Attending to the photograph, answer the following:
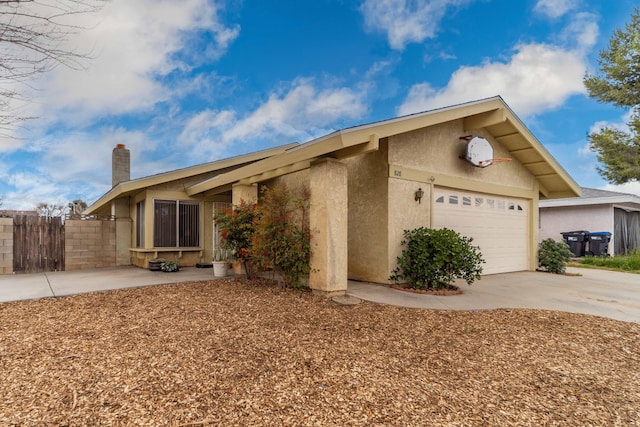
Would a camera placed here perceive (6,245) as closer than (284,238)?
No

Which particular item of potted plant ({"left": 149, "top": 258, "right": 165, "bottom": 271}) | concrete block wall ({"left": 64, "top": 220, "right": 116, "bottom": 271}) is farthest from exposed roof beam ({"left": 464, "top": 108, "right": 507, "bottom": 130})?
concrete block wall ({"left": 64, "top": 220, "right": 116, "bottom": 271})

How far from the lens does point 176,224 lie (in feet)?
34.7

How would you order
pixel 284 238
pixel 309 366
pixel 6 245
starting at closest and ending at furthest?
pixel 309 366 → pixel 284 238 → pixel 6 245

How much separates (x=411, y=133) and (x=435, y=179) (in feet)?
4.46

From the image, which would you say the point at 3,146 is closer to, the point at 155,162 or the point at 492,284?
the point at 492,284

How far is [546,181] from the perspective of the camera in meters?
11.5

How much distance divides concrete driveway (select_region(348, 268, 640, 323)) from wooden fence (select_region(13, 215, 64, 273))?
9.02 metres

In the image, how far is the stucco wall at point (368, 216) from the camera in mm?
7426

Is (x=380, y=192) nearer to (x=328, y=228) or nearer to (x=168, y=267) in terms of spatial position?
(x=328, y=228)

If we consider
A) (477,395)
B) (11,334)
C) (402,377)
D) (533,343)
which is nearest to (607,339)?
(533,343)

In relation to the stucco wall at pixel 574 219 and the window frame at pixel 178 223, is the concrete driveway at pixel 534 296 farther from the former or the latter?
the stucco wall at pixel 574 219

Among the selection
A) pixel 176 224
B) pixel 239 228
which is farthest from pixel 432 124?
pixel 176 224

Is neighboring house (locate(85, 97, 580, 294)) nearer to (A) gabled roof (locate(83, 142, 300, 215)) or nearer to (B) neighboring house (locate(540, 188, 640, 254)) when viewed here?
(A) gabled roof (locate(83, 142, 300, 215))

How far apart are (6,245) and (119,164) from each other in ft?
14.0
